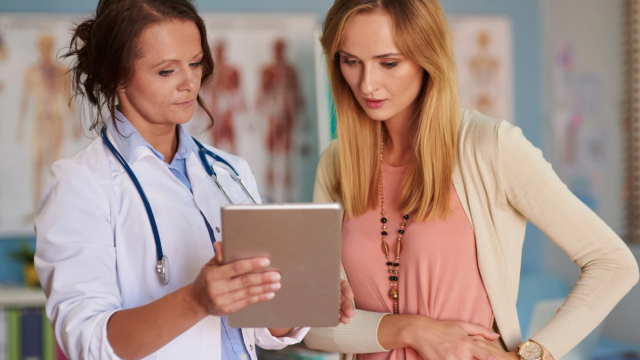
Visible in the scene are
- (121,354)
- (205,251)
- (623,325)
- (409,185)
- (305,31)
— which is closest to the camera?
(121,354)

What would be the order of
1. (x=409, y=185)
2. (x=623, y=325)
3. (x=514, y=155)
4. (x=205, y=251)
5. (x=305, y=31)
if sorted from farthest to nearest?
(x=305, y=31) → (x=623, y=325) → (x=409, y=185) → (x=514, y=155) → (x=205, y=251)

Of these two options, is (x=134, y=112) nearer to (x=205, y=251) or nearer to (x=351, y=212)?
(x=205, y=251)

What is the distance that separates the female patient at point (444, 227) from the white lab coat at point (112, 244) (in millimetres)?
300

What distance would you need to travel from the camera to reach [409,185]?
1562mm

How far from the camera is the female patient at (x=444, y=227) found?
4.71ft

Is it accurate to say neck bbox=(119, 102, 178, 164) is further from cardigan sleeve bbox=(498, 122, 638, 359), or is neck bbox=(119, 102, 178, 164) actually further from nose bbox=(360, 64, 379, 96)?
cardigan sleeve bbox=(498, 122, 638, 359)

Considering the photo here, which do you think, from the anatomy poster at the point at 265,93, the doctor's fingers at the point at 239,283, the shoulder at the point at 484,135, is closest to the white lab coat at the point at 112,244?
the doctor's fingers at the point at 239,283

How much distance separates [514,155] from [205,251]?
0.74m

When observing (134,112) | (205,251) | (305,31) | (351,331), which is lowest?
(351,331)

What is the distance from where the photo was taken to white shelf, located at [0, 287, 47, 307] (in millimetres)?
3029

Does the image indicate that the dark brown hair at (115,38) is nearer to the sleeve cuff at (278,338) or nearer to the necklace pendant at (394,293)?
the sleeve cuff at (278,338)

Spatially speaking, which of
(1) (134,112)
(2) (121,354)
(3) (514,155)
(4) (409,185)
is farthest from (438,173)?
(2) (121,354)

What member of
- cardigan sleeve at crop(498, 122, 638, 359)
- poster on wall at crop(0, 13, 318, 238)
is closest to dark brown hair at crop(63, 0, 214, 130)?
cardigan sleeve at crop(498, 122, 638, 359)

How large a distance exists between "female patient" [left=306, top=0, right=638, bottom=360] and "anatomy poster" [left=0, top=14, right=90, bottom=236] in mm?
2325
